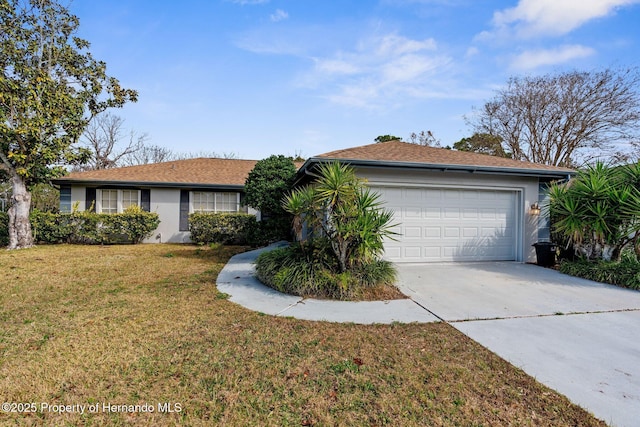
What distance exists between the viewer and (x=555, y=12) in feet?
33.7

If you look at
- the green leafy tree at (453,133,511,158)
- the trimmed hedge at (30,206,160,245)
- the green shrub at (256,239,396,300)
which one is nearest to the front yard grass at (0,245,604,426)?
the green shrub at (256,239,396,300)

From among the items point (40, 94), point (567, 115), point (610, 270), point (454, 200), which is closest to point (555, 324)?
point (610, 270)

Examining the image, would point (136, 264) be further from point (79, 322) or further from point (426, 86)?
point (426, 86)

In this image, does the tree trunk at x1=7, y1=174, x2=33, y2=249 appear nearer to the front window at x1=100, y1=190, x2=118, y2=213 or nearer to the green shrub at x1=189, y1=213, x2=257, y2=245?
the front window at x1=100, y1=190, x2=118, y2=213

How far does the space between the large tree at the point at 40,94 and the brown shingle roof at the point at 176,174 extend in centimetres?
111

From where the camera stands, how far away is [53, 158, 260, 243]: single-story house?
12.1 meters

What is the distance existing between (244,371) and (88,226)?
40.6ft

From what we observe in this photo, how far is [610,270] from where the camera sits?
6.34 metres

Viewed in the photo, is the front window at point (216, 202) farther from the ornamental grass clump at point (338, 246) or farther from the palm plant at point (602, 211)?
the palm plant at point (602, 211)

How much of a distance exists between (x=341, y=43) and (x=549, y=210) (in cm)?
811

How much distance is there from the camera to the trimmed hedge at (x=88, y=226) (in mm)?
11625

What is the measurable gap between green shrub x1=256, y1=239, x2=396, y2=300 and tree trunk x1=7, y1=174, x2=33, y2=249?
10.7 meters

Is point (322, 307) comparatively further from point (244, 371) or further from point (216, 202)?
point (216, 202)

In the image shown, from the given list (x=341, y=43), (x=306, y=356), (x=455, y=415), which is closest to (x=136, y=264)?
(x=306, y=356)
